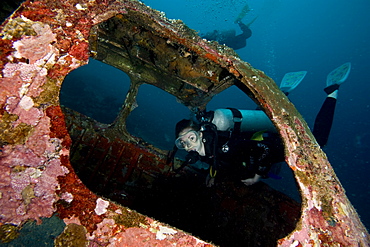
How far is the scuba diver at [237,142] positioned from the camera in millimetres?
3381

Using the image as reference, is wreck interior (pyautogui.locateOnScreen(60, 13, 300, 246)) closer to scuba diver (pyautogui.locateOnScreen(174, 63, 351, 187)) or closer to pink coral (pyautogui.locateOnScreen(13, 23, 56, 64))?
scuba diver (pyautogui.locateOnScreen(174, 63, 351, 187))

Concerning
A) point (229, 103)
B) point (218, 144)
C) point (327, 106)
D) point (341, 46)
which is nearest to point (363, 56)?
point (341, 46)

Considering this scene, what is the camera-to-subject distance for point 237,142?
3699 millimetres

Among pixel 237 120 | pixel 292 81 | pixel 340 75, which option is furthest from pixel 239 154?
pixel 340 75

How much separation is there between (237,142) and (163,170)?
2.06 metres

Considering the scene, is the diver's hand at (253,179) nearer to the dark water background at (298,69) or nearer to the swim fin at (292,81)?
the swim fin at (292,81)

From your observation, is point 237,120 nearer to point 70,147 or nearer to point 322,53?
point 70,147

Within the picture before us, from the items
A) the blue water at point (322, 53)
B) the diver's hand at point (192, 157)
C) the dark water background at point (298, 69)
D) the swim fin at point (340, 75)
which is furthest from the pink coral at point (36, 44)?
the blue water at point (322, 53)

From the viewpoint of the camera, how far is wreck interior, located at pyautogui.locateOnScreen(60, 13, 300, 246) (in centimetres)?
337

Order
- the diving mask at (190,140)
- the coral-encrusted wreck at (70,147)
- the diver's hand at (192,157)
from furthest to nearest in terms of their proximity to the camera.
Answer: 1. the diving mask at (190,140)
2. the diver's hand at (192,157)
3. the coral-encrusted wreck at (70,147)

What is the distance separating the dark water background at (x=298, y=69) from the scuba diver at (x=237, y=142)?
Answer: 11254 mm

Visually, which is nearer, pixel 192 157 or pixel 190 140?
pixel 192 157

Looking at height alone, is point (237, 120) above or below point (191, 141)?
above

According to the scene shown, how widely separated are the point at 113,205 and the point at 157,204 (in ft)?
10.1
